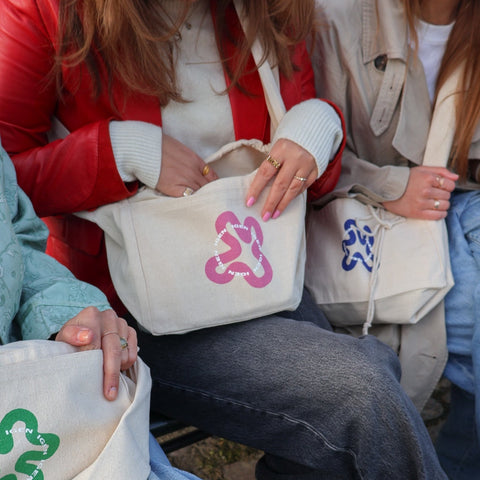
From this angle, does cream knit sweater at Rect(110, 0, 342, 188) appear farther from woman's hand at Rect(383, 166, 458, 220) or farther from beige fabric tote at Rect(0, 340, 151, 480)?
beige fabric tote at Rect(0, 340, 151, 480)

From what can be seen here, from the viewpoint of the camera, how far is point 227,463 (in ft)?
8.42

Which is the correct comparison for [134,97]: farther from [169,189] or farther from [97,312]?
[97,312]

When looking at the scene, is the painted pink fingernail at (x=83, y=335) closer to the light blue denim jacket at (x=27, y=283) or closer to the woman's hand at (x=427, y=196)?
the light blue denim jacket at (x=27, y=283)

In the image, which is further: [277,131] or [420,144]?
[420,144]

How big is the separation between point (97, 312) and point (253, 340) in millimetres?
433

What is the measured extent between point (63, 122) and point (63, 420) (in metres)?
0.93

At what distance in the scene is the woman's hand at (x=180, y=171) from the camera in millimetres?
1747

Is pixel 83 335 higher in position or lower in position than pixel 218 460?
higher

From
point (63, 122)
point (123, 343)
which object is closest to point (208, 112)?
point (63, 122)

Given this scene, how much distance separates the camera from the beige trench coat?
2094mm

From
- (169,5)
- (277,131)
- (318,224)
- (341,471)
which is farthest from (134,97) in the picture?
(341,471)

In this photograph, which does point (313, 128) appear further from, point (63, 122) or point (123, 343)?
point (123, 343)

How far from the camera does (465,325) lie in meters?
1.97

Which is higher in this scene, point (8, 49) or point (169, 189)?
point (8, 49)
